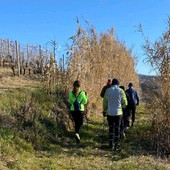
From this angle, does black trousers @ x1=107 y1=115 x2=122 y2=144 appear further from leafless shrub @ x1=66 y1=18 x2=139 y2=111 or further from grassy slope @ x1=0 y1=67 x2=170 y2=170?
leafless shrub @ x1=66 y1=18 x2=139 y2=111

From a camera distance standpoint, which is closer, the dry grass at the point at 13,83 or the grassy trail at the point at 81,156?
the grassy trail at the point at 81,156

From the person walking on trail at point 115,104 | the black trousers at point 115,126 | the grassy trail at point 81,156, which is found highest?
the person walking on trail at point 115,104

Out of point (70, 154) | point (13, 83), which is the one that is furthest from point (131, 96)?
point (70, 154)

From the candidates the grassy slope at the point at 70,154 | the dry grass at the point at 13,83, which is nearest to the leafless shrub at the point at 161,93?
the grassy slope at the point at 70,154

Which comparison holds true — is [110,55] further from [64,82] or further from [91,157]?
[91,157]

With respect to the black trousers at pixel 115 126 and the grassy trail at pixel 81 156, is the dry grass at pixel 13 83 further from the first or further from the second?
the black trousers at pixel 115 126

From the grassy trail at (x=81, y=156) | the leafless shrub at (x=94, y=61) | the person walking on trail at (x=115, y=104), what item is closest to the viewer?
the grassy trail at (x=81, y=156)

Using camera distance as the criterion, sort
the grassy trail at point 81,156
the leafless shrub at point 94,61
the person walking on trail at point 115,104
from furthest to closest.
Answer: the leafless shrub at point 94,61 < the person walking on trail at point 115,104 < the grassy trail at point 81,156

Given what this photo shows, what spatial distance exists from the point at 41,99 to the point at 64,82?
1.47 m

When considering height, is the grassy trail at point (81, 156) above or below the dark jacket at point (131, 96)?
below

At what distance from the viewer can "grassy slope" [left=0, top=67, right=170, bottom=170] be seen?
8.76 m

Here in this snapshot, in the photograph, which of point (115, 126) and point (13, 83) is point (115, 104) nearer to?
point (115, 126)

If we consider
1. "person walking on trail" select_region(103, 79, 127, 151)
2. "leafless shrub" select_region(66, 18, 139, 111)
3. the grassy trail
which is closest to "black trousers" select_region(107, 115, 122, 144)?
"person walking on trail" select_region(103, 79, 127, 151)

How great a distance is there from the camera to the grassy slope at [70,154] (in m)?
8.76
